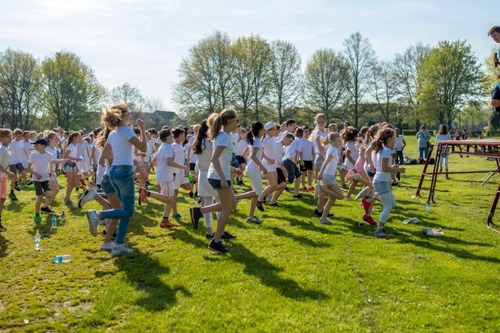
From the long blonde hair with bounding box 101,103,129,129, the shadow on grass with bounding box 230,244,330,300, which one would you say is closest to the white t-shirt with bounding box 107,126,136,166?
the long blonde hair with bounding box 101,103,129,129

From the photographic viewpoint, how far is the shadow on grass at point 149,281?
5.12m

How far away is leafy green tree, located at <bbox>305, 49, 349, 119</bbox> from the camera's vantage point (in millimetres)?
57656

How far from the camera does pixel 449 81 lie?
52750mm

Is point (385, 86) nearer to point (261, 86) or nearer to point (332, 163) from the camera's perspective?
point (261, 86)

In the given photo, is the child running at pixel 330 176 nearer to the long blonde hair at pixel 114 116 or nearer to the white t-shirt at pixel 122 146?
the white t-shirt at pixel 122 146

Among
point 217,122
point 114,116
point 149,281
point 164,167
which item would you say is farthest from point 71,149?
point 149,281

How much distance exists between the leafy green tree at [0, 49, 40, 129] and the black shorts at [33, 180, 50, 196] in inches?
1988

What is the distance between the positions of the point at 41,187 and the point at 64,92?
49.2 meters

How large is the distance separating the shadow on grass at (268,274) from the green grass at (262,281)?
2 cm

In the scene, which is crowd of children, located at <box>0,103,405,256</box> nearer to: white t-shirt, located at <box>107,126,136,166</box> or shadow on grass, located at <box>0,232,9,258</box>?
white t-shirt, located at <box>107,126,136,166</box>

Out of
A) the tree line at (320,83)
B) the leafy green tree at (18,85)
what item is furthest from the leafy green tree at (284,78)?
the leafy green tree at (18,85)

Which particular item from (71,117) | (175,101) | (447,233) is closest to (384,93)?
(175,101)

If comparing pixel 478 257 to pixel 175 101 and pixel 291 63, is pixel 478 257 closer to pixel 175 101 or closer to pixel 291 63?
pixel 175 101

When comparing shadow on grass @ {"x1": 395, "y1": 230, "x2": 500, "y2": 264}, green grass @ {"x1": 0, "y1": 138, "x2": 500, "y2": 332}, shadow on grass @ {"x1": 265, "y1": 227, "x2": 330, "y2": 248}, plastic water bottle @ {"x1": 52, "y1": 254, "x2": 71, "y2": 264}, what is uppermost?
plastic water bottle @ {"x1": 52, "y1": 254, "x2": 71, "y2": 264}
